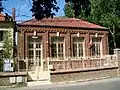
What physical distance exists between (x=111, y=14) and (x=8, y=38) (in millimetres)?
14601

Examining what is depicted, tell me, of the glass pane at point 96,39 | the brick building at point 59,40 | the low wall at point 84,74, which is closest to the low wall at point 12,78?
the low wall at point 84,74

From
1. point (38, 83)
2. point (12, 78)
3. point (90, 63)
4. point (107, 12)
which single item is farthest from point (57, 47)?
point (12, 78)

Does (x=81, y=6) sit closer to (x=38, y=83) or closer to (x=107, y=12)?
(x=38, y=83)

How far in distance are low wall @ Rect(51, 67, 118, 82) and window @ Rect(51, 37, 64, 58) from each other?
7304mm

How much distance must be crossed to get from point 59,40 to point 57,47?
82 cm

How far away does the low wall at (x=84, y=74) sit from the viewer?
20.9 meters

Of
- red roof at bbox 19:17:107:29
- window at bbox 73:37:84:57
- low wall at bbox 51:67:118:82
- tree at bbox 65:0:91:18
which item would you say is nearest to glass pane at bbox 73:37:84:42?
window at bbox 73:37:84:57

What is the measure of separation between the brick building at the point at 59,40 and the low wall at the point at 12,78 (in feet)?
22.7

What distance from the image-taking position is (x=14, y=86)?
757 inches

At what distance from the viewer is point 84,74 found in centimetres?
2247

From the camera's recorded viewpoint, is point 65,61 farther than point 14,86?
Yes

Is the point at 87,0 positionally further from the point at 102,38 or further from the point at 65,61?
the point at 102,38

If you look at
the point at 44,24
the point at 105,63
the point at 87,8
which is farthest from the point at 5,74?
the point at 87,8

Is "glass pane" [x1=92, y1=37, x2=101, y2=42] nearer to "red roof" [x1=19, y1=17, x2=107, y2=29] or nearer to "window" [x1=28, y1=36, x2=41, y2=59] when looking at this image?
"red roof" [x1=19, y1=17, x2=107, y2=29]
